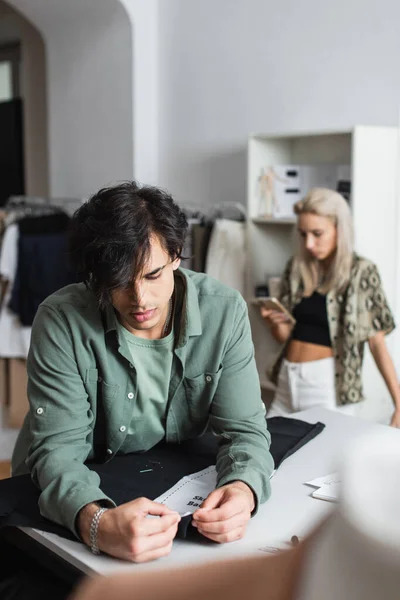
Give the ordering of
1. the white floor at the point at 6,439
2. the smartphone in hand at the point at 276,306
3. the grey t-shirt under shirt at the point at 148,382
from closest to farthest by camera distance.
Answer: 1. the grey t-shirt under shirt at the point at 148,382
2. the smartphone in hand at the point at 276,306
3. the white floor at the point at 6,439

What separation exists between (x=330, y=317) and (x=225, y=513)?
176 centimetres

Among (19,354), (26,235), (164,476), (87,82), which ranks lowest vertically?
(19,354)

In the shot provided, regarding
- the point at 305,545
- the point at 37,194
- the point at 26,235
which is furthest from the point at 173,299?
the point at 37,194

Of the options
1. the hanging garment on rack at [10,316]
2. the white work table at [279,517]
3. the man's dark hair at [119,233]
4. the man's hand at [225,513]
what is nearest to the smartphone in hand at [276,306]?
the white work table at [279,517]

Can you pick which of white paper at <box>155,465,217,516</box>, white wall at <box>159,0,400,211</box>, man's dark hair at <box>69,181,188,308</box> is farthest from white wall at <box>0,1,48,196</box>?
white paper at <box>155,465,217,516</box>

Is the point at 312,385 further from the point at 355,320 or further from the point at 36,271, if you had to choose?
the point at 36,271

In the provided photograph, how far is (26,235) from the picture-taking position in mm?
3865

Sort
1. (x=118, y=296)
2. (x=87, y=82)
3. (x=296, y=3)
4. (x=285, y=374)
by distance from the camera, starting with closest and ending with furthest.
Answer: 1. (x=118, y=296)
2. (x=285, y=374)
3. (x=296, y=3)
4. (x=87, y=82)

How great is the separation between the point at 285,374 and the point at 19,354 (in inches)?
59.1

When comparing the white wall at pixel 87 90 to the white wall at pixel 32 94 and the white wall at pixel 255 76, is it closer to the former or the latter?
the white wall at pixel 255 76

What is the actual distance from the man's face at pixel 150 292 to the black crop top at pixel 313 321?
153 centimetres

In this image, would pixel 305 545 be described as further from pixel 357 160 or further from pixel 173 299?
pixel 357 160

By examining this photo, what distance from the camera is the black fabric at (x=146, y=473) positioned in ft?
4.72

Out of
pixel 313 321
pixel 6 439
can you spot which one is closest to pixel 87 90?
pixel 6 439
